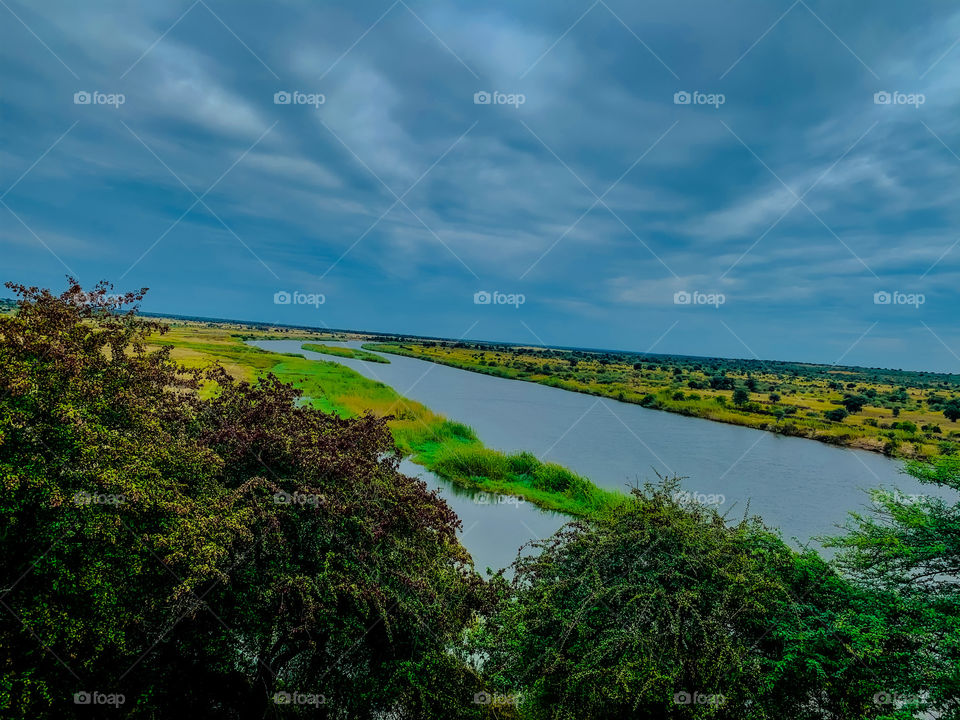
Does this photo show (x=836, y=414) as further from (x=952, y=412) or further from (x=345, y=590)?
(x=345, y=590)

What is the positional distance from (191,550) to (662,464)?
2442 cm

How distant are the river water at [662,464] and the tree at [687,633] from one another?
76.1 inches

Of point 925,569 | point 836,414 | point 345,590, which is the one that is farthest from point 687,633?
point 836,414

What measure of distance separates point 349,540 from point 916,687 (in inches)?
279

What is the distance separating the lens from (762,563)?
7457 millimetres

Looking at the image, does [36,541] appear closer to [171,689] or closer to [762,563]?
[171,689]

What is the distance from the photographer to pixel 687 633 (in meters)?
6.27

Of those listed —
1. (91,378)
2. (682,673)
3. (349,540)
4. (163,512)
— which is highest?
(91,378)

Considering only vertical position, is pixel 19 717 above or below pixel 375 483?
below

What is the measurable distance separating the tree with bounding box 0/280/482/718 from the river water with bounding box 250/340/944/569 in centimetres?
576

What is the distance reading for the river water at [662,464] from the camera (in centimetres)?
1811

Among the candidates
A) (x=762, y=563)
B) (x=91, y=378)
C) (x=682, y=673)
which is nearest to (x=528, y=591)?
(x=682, y=673)

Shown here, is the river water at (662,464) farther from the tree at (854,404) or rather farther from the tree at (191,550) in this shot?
the tree at (854,404)

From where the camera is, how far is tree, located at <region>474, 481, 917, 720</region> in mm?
6062
